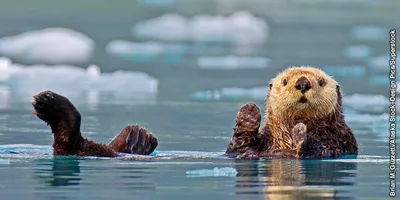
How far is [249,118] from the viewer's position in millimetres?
10297

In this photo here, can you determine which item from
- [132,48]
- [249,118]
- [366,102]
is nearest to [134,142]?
[249,118]

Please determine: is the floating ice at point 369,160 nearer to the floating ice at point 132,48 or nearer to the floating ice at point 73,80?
the floating ice at point 73,80

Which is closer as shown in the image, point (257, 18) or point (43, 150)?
point (43, 150)

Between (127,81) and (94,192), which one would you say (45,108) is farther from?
(127,81)

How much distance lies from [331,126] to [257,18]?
13855mm

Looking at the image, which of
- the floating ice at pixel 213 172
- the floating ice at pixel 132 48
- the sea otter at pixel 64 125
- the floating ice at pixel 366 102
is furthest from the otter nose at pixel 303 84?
the floating ice at pixel 132 48

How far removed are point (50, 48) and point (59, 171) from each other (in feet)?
42.5

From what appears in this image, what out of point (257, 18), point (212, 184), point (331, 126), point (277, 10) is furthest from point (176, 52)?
point (212, 184)

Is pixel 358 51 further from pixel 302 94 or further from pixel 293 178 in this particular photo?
pixel 293 178

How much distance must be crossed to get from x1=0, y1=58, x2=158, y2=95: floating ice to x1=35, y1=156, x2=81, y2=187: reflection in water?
10226 mm

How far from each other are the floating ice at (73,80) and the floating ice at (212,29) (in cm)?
370

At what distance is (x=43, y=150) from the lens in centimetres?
1023

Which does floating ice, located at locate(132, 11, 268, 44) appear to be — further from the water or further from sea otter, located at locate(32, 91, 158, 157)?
sea otter, located at locate(32, 91, 158, 157)

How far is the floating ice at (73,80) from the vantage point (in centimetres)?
1966
